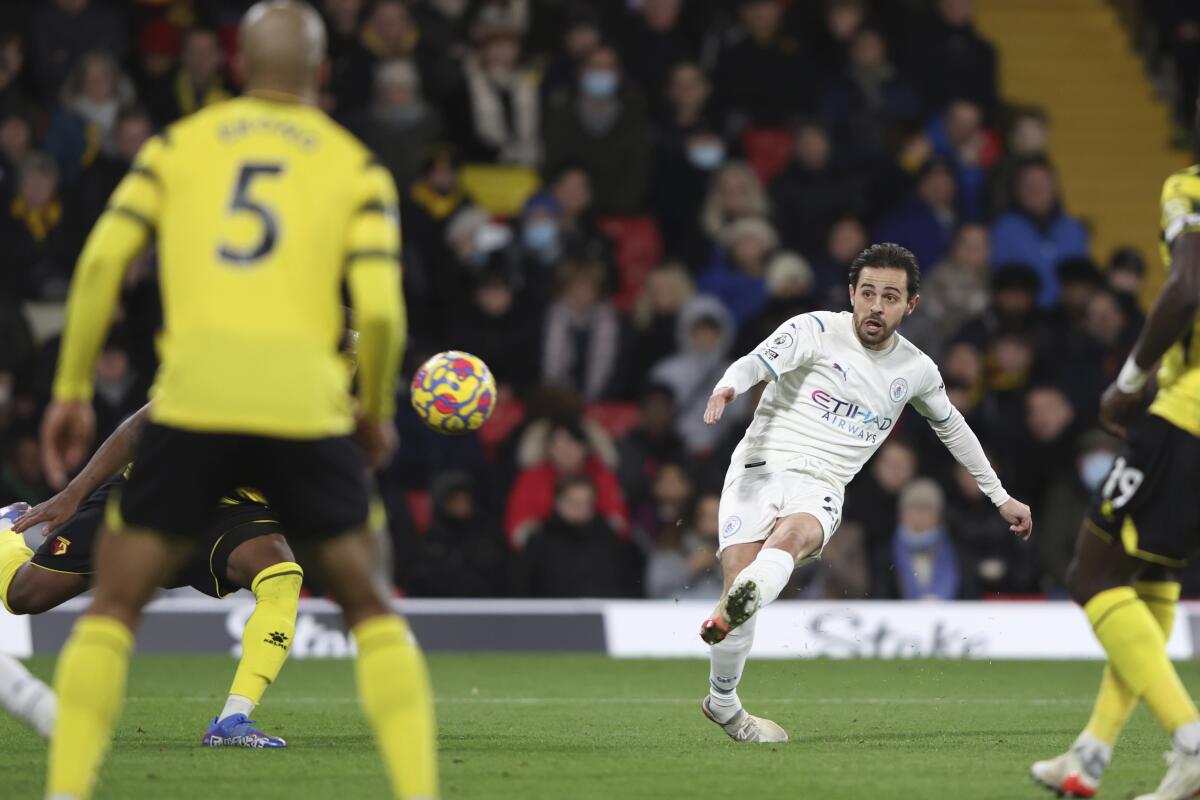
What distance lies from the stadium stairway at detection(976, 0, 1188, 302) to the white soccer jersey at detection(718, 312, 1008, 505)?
11.0 meters

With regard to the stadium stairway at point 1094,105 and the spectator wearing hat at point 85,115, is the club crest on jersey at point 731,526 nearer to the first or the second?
the spectator wearing hat at point 85,115

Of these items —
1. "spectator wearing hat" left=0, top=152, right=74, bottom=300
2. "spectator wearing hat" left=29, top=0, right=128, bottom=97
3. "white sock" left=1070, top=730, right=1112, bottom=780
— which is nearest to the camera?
"white sock" left=1070, top=730, right=1112, bottom=780

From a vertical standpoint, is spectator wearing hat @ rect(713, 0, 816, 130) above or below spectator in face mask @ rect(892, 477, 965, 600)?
above

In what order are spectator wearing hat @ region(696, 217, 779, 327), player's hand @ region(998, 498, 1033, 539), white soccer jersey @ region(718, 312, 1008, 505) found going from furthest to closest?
1. spectator wearing hat @ region(696, 217, 779, 327)
2. white soccer jersey @ region(718, 312, 1008, 505)
3. player's hand @ region(998, 498, 1033, 539)

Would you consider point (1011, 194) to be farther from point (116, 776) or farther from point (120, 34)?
point (116, 776)

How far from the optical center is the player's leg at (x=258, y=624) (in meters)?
7.95

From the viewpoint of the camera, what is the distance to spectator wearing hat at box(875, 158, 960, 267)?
16.5m

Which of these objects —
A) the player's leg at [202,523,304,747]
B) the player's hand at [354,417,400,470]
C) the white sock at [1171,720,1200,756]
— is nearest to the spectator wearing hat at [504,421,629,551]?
the player's leg at [202,523,304,747]

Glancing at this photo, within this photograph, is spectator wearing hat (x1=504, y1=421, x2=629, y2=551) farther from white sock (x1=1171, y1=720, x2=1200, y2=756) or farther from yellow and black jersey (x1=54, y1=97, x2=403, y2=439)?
yellow and black jersey (x1=54, y1=97, x2=403, y2=439)

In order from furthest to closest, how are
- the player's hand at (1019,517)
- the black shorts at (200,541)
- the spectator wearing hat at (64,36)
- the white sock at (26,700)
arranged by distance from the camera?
the spectator wearing hat at (64,36)
the player's hand at (1019,517)
the black shorts at (200,541)
the white sock at (26,700)

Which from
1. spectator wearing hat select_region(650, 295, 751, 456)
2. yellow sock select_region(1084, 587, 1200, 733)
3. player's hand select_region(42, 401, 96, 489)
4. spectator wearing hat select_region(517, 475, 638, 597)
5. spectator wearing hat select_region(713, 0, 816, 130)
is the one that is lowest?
spectator wearing hat select_region(517, 475, 638, 597)

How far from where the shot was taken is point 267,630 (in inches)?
313

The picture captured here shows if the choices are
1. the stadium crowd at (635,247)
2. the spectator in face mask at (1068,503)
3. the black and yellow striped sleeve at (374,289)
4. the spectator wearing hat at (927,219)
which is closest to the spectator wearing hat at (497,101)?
the stadium crowd at (635,247)

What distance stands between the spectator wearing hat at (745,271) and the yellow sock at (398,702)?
35.2 feet
